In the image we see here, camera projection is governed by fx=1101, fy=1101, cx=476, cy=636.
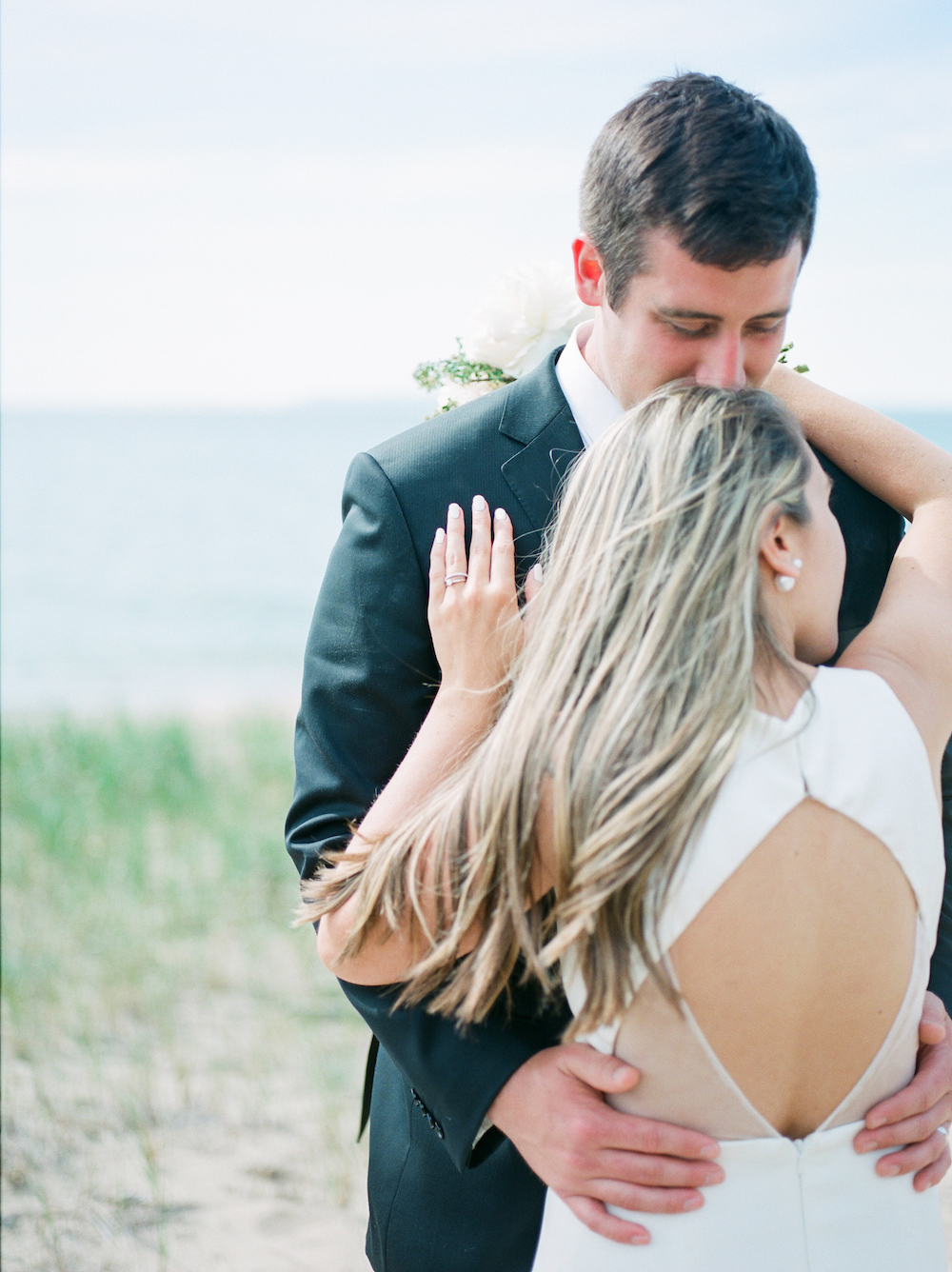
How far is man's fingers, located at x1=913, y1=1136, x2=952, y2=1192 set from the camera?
160 centimetres

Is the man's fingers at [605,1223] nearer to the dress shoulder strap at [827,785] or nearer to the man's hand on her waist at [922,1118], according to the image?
the man's hand on her waist at [922,1118]

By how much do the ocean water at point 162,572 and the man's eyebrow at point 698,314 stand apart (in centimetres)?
957

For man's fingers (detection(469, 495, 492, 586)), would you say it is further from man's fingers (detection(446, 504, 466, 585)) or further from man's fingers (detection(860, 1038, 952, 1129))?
man's fingers (detection(860, 1038, 952, 1129))

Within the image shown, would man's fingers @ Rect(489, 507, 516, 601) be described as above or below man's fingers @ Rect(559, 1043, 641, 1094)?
above

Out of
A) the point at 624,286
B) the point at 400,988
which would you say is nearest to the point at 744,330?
the point at 624,286

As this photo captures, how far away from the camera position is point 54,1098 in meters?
4.16

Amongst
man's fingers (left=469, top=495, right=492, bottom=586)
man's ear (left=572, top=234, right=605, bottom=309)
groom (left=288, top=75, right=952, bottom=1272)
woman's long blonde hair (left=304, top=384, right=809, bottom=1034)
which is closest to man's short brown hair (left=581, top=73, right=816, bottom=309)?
groom (left=288, top=75, right=952, bottom=1272)

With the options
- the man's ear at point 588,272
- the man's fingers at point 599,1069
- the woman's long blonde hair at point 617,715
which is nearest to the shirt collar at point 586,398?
the man's ear at point 588,272

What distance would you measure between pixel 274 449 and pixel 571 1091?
58.9 m

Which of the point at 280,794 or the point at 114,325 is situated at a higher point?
the point at 280,794

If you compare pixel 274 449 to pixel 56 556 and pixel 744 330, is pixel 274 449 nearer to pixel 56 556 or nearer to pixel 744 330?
pixel 56 556

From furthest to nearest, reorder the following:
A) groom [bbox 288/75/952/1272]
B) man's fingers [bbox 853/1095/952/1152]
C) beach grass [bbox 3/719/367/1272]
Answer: beach grass [bbox 3/719/367/1272] → groom [bbox 288/75/952/1272] → man's fingers [bbox 853/1095/952/1152]

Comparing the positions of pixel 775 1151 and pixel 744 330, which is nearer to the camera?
pixel 775 1151

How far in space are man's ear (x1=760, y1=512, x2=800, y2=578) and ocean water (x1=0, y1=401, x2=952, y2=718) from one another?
995 centimetres
